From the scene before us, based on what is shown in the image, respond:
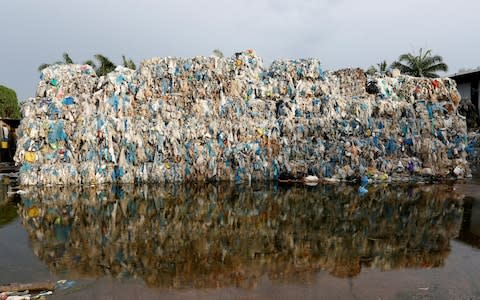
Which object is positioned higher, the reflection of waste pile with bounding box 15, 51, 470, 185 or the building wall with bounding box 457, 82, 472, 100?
the building wall with bounding box 457, 82, 472, 100

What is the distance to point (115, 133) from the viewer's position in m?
12.3

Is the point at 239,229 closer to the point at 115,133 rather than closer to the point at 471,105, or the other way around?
the point at 115,133

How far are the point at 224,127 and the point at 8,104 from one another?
985 inches

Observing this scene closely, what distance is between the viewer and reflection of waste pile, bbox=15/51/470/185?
12.2 metres

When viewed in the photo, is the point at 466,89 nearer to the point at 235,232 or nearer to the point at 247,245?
the point at 235,232

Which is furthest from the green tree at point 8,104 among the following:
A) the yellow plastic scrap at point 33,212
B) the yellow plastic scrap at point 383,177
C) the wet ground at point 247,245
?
the yellow plastic scrap at point 383,177

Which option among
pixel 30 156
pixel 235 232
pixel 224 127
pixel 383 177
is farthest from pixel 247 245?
pixel 30 156

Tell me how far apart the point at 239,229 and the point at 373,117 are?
913 cm

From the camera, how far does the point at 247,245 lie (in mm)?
5559

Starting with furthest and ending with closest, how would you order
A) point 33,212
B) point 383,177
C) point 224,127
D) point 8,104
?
point 8,104, point 224,127, point 383,177, point 33,212

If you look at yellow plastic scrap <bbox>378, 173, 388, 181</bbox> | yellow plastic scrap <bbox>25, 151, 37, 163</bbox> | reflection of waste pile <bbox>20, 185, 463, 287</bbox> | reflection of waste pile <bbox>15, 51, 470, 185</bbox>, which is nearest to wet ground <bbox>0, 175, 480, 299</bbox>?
reflection of waste pile <bbox>20, 185, 463, 287</bbox>

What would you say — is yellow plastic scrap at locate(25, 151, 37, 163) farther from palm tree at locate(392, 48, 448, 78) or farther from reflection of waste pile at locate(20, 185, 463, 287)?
palm tree at locate(392, 48, 448, 78)

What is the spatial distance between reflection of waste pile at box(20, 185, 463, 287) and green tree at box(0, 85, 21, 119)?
75.7 feet

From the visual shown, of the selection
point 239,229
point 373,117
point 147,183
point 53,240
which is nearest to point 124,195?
point 147,183
